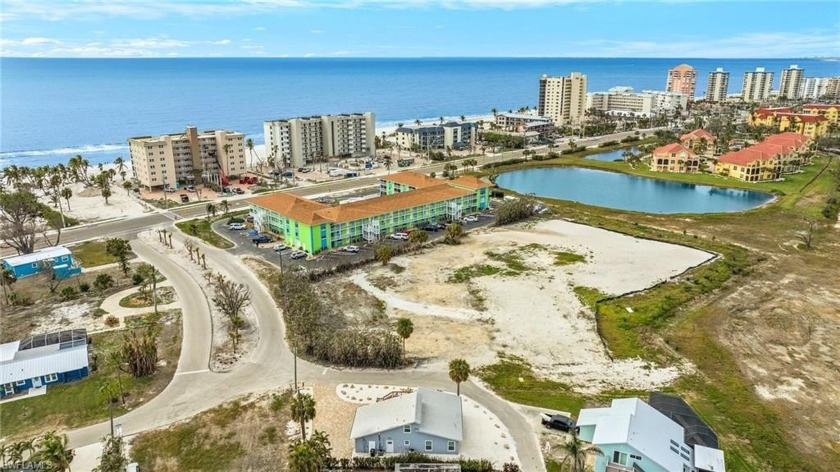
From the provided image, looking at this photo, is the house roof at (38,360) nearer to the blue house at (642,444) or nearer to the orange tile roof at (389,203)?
the orange tile roof at (389,203)

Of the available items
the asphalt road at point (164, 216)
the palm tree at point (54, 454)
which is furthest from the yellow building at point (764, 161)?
the palm tree at point (54, 454)

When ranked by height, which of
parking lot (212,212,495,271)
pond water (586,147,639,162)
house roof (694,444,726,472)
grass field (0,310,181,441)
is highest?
pond water (586,147,639,162)

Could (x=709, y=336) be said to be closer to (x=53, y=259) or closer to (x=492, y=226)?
(x=492, y=226)

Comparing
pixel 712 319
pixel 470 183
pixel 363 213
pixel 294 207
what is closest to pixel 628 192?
pixel 470 183

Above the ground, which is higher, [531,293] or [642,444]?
[642,444]

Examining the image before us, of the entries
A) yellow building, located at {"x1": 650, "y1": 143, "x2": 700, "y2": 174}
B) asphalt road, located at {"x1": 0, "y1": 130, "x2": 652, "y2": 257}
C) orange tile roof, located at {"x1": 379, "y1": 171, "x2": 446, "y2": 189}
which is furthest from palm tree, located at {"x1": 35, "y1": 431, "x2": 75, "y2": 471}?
yellow building, located at {"x1": 650, "y1": 143, "x2": 700, "y2": 174}

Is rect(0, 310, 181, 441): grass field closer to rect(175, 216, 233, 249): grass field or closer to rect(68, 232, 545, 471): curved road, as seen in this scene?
rect(68, 232, 545, 471): curved road

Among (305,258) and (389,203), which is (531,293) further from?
(305,258)
